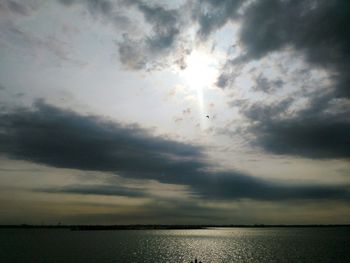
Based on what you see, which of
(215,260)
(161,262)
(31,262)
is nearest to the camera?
(31,262)

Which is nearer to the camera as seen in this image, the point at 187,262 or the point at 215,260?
→ the point at 187,262

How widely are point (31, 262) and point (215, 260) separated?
112 feet

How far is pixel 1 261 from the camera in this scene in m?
61.0

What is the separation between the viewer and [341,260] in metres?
63.9

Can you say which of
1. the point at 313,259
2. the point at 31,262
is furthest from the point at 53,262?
the point at 313,259

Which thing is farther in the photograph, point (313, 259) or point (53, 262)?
point (313, 259)

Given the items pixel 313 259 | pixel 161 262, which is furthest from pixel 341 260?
pixel 161 262

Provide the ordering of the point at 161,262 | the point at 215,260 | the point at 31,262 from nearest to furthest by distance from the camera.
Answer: the point at 31,262 → the point at 161,262 → the point at 215,260

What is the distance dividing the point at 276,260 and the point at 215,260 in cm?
1167

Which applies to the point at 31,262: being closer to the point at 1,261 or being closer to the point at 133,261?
the point at 1,261

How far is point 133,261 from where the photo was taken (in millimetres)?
62531

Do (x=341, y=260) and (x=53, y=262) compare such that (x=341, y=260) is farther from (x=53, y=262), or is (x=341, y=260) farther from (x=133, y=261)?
(x=53, y=262)

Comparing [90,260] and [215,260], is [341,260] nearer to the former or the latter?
[215,260]

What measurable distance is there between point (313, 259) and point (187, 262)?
963 inches
